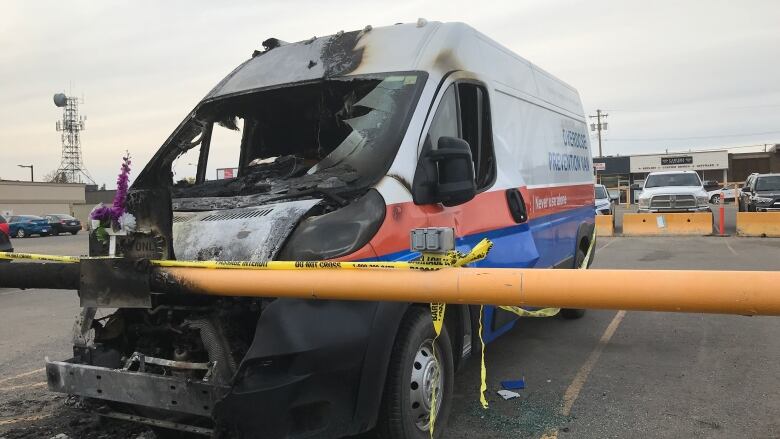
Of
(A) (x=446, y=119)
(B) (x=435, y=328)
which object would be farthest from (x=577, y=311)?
(B) (x=435, y=328)

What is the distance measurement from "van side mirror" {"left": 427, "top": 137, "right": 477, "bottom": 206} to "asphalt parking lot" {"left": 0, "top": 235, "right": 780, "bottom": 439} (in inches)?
58.1

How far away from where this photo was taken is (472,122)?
4254 mm

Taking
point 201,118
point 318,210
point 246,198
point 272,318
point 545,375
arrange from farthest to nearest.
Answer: point 545,375 < point 201,118 < point 246,198 < point 318,210 < point 272,318

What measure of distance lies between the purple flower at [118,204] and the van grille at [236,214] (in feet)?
1.44

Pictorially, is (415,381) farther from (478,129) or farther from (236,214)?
(478,129)

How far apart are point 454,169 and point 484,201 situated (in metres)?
0.79

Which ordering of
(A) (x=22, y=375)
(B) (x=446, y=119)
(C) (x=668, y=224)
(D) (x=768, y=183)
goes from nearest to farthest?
(B) (x=446, y=119)
(A) (x=22, y=375)
(C) (x=668, y=224)
(D) (x=768, y=183)

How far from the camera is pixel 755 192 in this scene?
1947 centimetres

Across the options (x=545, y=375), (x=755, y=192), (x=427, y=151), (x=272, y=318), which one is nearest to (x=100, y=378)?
(x=272, y=318)

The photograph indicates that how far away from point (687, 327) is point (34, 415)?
6.43m

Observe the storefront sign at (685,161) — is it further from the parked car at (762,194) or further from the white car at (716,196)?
the parked car at (762,194)

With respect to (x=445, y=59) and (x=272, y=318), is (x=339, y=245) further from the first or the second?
(x=445, y=59)

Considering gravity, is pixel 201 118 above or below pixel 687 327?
above

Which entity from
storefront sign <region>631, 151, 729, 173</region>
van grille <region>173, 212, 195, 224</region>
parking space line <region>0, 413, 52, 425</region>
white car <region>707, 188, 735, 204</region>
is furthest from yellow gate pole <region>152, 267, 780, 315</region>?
storefront sign <region>631, 151, 729, 173</region>
